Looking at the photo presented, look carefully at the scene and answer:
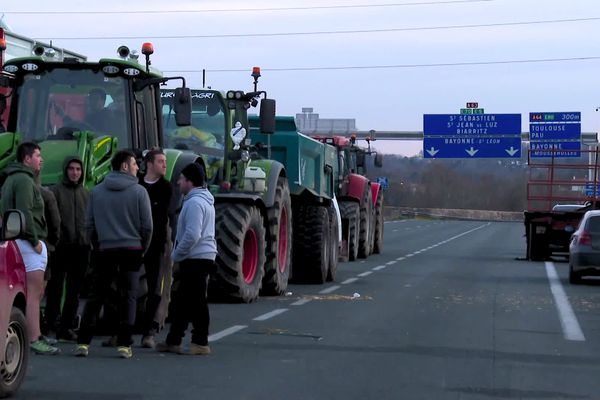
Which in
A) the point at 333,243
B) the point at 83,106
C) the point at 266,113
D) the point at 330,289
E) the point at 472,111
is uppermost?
the point at 472,111

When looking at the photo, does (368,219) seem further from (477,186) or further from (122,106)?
(477,186)

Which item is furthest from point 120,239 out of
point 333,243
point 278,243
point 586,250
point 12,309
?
point 586,250

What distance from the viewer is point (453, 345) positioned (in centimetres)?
1267

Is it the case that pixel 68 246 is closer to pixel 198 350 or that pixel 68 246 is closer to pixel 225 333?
pixel 198 350

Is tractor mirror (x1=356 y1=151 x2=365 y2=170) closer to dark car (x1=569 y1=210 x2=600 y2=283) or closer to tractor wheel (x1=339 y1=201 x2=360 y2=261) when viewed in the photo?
tractor wheel (x1=339 y1=201 x2=360 y2=261)

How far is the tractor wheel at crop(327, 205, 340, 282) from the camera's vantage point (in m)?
22.6

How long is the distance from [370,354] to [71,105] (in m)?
4.19

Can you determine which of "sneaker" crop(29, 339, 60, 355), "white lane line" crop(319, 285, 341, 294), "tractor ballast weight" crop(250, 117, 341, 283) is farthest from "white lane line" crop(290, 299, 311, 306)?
"sneaker" crop(29, 339, 60, 355)

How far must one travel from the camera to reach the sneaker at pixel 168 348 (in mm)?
11367

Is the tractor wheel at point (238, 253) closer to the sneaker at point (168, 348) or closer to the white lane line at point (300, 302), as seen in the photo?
the white lane line at point (300, 302)

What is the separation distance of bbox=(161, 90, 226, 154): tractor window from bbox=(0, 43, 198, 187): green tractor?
3494 millimetres

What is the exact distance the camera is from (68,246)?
37.9ft

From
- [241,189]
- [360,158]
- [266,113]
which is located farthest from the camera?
[360,158]

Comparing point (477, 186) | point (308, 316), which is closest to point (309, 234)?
point (308, 316)
